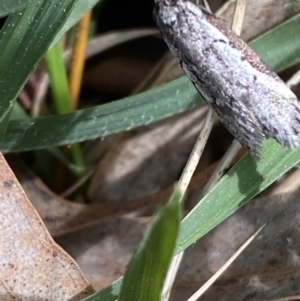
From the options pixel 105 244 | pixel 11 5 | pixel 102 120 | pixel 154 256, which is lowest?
pixel 105 244

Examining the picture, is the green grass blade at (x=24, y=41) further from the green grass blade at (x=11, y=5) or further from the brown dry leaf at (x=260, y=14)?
the brown dry leaf at (x=260, y=14)

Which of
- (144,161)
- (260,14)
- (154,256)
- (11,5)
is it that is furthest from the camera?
(144,161)

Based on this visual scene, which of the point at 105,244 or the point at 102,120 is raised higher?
the point at 102,120

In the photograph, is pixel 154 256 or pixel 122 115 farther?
pixel 122 115

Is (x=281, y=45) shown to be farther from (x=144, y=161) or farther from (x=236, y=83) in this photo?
(x=144, y=161)

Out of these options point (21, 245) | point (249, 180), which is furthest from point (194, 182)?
point (21, 245)

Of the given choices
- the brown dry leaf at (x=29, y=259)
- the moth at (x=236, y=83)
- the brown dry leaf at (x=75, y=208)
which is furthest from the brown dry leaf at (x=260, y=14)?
the brown dry leaf at (x=29, y=259)

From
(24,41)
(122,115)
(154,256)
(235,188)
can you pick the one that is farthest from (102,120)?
(154,256)
